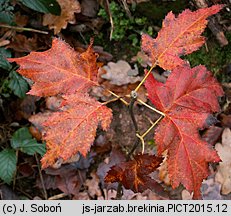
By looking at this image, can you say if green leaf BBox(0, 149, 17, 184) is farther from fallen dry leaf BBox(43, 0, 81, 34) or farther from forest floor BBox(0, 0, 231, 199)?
fallen dry leaf BBox(43, 0, 81, 34)

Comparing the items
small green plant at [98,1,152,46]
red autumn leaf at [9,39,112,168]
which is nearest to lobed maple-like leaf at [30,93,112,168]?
red autumn leaf at [9,39,112,168]

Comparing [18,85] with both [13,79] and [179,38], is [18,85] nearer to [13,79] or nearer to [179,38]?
[13,79]

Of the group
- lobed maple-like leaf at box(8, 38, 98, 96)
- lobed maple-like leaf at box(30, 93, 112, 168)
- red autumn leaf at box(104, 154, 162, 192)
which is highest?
lobed maple-like leaf at box(8, 38, 98, 96)

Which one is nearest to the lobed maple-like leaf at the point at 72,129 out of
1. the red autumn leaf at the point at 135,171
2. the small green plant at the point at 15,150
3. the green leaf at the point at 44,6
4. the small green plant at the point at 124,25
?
the red autumn leaf at the point at 135,171

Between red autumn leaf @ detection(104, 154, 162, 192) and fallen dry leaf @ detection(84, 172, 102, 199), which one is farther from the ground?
red autumn leaf @ detection(104, 154, 162, 192)

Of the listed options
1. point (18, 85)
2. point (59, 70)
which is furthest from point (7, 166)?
point (59, 70)

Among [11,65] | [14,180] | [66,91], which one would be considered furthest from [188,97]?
[14,180]

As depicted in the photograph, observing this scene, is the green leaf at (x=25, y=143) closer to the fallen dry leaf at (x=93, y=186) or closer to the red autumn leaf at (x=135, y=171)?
the fallen dry leaf at (x=93, y=186)

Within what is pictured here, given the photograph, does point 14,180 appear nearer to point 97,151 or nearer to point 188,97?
point 97,151

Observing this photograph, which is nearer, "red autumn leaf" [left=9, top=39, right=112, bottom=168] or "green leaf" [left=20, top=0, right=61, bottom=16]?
"red autumn leaf" [left=9, top=39, right=112, bottom=168]
